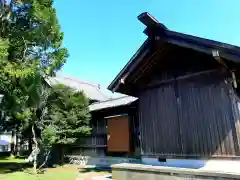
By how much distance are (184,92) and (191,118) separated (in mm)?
892

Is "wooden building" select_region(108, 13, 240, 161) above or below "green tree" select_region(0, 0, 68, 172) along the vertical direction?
below

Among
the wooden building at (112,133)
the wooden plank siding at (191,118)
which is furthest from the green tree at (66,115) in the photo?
the wooden plank siding at (191,118)

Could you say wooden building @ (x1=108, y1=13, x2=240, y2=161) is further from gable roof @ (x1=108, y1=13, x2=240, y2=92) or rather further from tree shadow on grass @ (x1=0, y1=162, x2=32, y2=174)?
tree shadow on grass @ (x1=0, y1=162, x2=32, y2=174)

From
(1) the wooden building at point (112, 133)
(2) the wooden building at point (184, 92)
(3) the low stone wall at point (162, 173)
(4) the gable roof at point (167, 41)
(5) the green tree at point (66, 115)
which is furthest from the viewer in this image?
(5) the green tree at point (66, 115)

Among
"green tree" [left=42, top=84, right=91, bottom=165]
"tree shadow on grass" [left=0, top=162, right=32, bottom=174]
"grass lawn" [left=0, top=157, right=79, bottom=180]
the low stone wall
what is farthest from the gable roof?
"tree shadow on grass" [left=0, top=162, right=32, bottom=174]

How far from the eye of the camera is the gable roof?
5527 mm

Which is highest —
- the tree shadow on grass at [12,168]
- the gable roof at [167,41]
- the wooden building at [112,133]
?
the gable roof at [167,41]

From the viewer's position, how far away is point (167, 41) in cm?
681

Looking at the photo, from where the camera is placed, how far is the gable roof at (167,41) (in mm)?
5527

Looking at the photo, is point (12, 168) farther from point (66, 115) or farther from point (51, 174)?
point (66, 115)

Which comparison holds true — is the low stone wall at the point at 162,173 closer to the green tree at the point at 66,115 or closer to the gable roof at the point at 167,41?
the gable roof at the point at 167,41

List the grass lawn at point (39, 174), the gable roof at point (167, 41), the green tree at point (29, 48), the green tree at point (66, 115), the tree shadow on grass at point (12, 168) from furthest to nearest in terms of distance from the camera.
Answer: the green tree at point (66, 115), the tree shadow on grass at point (12, 168), the green tree at point (29, 48), the grass lawn at point (39, 174), the gable roof at point (167, 41)

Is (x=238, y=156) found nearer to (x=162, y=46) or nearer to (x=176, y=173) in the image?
(x=176, y=173)

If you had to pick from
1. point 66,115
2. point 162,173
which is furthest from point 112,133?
point 162,173
